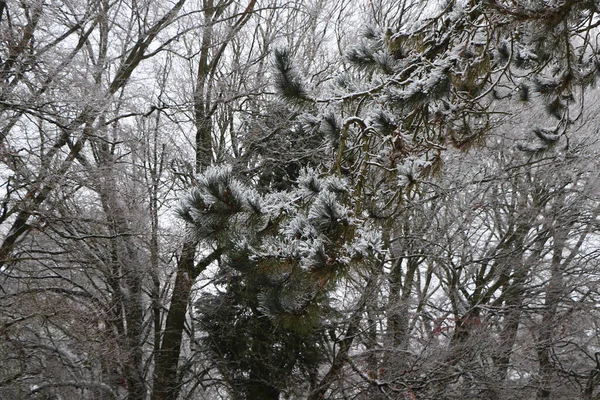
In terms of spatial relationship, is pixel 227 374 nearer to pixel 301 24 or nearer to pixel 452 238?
pixel 452 238

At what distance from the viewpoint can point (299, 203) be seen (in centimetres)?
373

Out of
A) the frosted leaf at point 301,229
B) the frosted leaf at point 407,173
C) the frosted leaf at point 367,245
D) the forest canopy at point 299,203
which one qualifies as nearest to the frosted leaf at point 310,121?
the forest canopy at point 299,203

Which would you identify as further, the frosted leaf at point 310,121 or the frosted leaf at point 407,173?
the frosted leaf at point 310,121

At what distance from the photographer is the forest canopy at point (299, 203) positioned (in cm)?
388

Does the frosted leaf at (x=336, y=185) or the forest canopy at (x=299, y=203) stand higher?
the forest canopy at (x=299, y=203)

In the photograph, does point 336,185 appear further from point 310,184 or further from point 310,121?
point 310,121

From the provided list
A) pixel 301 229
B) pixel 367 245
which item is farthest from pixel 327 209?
pixel 367 245

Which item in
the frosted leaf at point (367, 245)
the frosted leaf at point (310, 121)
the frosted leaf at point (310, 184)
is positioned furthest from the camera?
the frosted leaf at point (310, 121)

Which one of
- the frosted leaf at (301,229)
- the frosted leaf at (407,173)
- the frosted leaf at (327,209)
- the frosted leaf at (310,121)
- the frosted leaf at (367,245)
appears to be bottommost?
the frosted leaf at (367,245)

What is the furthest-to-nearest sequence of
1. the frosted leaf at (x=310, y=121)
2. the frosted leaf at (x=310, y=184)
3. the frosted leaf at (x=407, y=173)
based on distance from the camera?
the frosted leaf at (x=310, y=121) → the frosted leaf at (x=310, y=184) → the frosted leaf at (x=407, y=173)

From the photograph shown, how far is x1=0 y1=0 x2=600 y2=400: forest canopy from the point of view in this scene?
12.7 feet

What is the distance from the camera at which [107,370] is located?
948 centimetres

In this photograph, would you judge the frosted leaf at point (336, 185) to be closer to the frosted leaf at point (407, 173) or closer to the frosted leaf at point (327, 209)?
the frosted leaf at point (327, 209)

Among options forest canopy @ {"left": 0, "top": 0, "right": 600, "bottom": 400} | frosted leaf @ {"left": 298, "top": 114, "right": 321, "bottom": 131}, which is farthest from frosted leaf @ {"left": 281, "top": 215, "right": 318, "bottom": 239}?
frosted leaf @ {"left": 298, "top": 114, "right": 321, "bottom": 131}
